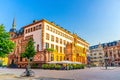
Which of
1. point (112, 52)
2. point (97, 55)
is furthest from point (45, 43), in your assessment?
point (97, 55)

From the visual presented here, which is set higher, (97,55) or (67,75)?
(97,55)

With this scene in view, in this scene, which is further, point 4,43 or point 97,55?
point 97,55

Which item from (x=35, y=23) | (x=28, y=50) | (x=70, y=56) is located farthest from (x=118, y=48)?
(x=28, y=50)

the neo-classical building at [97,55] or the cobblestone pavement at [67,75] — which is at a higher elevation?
the neo-classical building at [97,55]

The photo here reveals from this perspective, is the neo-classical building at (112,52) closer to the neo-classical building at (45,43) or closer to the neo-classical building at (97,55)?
the neo-classical building at (97,55)

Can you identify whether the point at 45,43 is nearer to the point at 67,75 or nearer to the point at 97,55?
the point at 67,75

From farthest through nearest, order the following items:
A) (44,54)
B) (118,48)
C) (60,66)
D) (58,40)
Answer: (118,48) → (58,40) → (44,54) → (60,66)

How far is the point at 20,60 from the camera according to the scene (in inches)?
2368

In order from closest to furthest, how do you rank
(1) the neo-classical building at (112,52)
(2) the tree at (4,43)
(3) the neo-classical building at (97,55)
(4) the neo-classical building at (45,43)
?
(2) the tree at (4,43) → (4) the neo-classical building at (45,43) → (1) the neo-classical building at (112,52) → (3) the neo-classical building at (97,55)

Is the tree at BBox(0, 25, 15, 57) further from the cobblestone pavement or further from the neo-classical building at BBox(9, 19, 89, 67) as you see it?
the neo-classical building at BBox(9, 19, 89, 67)

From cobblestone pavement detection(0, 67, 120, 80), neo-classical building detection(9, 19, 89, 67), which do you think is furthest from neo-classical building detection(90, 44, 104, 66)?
cobblestone pavement detection(0, 67, 120, 80)

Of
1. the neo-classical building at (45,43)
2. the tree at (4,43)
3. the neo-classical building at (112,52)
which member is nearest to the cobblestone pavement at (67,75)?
the tree at (4,43)

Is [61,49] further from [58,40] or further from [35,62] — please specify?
[35,62]

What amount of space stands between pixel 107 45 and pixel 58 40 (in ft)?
223
